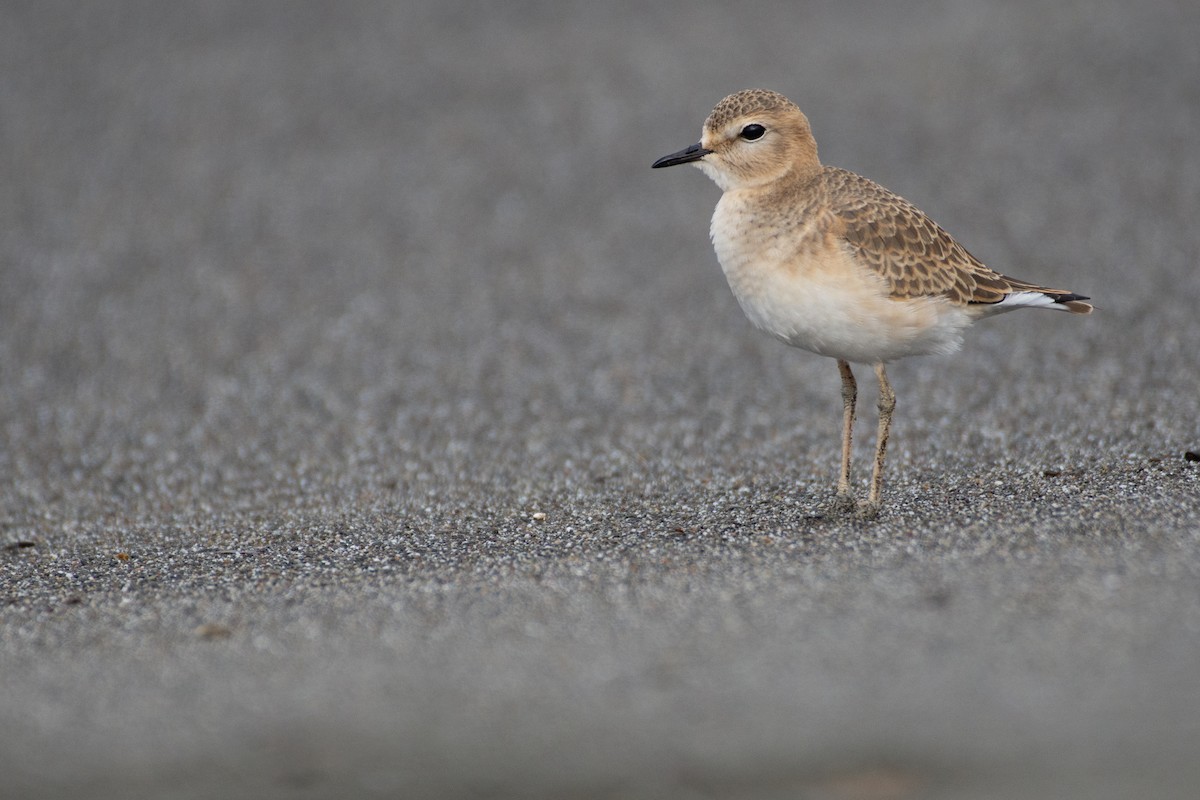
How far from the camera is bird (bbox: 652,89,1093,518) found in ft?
16.3

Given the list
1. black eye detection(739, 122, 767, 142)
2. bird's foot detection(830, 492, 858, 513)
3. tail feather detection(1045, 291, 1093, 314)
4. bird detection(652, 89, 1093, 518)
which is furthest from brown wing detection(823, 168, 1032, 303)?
bird's foot detection(830, 492, 858, 513)

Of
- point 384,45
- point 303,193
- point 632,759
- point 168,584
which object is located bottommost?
point 632,759

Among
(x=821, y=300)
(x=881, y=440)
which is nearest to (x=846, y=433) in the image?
(x=881, y=440)

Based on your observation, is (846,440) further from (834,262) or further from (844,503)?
(834,262)

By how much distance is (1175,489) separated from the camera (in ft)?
17.4

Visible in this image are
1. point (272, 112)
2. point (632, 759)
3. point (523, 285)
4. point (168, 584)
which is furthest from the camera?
point (272, 112)

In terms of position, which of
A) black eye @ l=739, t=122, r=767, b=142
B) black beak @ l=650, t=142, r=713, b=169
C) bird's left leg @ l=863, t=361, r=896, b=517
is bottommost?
bird's left leg @ l=863, t=361, r=896, b=517

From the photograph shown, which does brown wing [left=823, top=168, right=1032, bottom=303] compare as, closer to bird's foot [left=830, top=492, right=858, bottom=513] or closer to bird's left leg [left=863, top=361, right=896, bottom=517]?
bird's left leg [left=863, top=361, right=896, bottom=517]

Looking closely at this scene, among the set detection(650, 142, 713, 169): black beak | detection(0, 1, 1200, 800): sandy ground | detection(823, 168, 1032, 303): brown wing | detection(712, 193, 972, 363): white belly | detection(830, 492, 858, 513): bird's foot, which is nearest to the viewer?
detection(0, 1, 1200, 800): sandy ground

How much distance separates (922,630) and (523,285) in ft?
17.9

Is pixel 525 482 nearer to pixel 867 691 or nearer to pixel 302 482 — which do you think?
pixel 302 482

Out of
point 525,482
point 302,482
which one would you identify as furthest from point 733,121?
point 302,482

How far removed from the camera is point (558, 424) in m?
7.36

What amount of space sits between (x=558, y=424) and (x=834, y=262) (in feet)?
9.03
